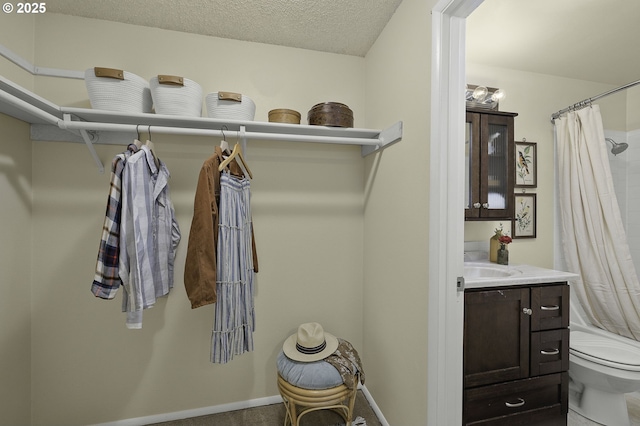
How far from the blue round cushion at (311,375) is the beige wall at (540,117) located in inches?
68.5

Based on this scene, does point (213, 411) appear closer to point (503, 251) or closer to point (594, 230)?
point (503, 251)

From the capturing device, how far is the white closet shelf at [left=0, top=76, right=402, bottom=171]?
4.43ft

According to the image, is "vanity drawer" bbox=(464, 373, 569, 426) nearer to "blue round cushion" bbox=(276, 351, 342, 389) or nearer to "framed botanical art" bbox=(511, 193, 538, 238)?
"blue round cushion" bbox=(276, 351, 342, 389)

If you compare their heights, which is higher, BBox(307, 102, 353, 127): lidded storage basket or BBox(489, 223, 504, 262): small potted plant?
BBox(307, 102, 353, 127): lidded storage basket

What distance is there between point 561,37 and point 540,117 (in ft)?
2.12

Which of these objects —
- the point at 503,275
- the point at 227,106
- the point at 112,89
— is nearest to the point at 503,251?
the point at 503,275

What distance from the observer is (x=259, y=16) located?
1637 mm

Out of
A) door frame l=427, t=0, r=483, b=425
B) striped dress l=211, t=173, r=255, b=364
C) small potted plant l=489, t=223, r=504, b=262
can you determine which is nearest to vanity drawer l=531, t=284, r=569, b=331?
small potted plant l=489, t=223, r=504, b=262

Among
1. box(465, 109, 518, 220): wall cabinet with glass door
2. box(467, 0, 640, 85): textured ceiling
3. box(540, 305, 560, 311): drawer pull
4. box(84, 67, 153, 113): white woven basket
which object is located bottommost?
box(540, 305, 560, 311): drawer pull

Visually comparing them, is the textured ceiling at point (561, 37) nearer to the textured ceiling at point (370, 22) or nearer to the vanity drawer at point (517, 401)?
the textured ceiling at point (370, 22)

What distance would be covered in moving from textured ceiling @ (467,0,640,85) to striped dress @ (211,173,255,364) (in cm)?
179

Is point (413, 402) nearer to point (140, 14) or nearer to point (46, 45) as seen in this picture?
point (140, 14)

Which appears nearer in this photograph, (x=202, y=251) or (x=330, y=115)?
(x=202, y=251)

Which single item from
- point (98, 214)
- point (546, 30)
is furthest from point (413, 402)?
point (546, 30)
